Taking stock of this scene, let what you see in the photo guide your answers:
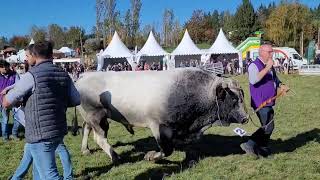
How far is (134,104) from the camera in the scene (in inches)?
302

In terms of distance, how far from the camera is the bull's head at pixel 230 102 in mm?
7617

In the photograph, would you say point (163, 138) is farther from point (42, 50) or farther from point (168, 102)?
point (42, 50)

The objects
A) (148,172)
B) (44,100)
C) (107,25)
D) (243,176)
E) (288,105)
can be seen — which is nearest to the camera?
(44,100)

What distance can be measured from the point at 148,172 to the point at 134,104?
1.14 metres

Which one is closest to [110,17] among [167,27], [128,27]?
[128,27]

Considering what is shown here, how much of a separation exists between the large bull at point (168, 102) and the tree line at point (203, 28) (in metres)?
56.8

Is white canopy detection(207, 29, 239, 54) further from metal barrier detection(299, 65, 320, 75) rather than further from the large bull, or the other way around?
the large bull

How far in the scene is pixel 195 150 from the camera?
8.66m

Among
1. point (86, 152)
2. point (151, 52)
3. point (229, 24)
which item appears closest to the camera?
point (86, 152)

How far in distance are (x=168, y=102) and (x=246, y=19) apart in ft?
265

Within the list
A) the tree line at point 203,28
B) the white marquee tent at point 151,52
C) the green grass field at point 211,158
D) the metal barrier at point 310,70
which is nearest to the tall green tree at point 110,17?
the tree line at point 203,28

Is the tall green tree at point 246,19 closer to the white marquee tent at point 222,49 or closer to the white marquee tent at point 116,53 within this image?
the white marquee tent at point 222,49

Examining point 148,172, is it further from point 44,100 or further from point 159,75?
point 44,100

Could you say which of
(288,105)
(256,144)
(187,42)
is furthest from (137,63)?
(256,144)
